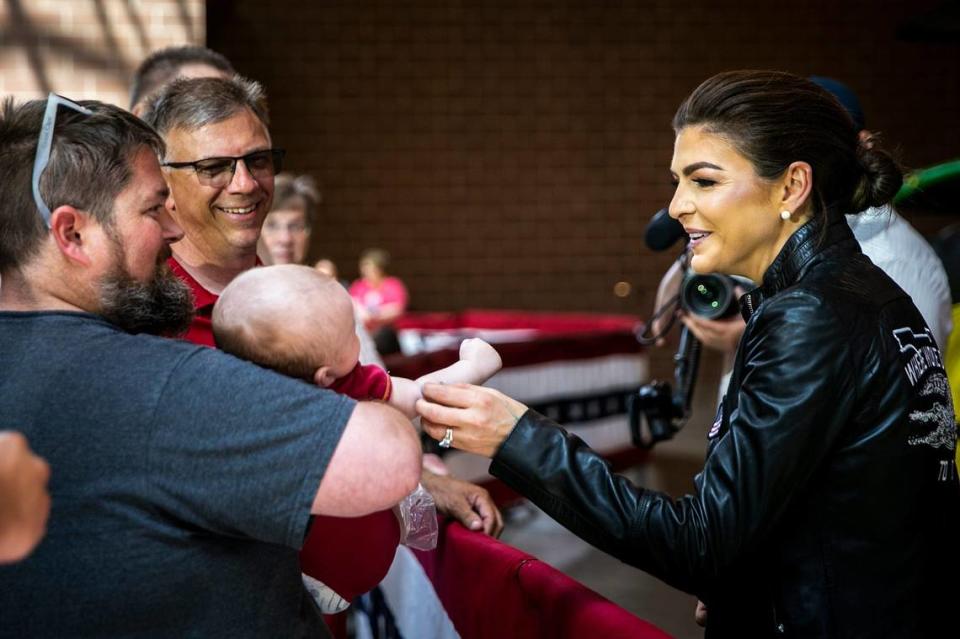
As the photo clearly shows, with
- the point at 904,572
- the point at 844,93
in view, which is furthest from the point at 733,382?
the point at 844,93

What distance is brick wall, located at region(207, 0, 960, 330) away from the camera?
440 inches

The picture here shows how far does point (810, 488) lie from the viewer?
1.43 m

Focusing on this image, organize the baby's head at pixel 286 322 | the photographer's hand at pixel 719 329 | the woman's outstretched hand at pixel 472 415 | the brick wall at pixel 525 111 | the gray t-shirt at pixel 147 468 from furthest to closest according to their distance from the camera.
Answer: the brick wall at pixel 525 111
the photographer's hand at pixel 719 329
the woman's outstretched hand at pixel 472 415
the baby's head at pixel 286 322
the gray t-shirt at pixel 147 468

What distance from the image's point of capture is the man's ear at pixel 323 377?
1345mm

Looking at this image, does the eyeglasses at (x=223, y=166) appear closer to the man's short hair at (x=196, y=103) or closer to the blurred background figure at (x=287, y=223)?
the man's short hair at (x=196, y=103)

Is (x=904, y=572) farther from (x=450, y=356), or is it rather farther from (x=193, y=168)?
(x=450, y=356)

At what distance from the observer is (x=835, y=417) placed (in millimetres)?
1382

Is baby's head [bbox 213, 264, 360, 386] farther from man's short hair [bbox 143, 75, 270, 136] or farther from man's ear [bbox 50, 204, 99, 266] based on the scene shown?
man's short hair [bbox 143, 75, 270, 136]

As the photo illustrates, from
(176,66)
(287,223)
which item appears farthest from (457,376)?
(287,223)

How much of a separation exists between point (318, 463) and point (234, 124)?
1.25 metres

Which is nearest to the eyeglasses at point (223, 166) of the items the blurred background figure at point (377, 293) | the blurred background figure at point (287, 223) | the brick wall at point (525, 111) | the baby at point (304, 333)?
the baby at point (304, 333)

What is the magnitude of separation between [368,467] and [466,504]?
0.92 meters

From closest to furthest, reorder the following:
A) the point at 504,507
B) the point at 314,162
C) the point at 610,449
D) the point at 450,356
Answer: the point at 450,356 → the point at 504,507 → the point at 610,449 → the point at 314,162

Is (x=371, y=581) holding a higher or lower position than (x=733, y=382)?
lower
